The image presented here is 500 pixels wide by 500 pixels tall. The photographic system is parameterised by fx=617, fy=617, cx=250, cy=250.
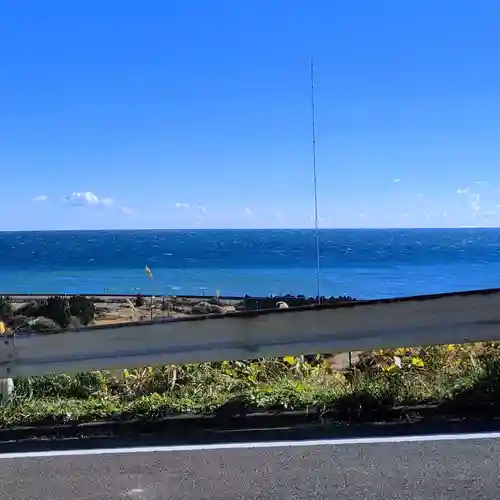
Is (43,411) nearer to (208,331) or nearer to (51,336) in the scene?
(51,336)

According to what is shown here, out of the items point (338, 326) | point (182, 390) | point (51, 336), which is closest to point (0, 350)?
point (51, 336)

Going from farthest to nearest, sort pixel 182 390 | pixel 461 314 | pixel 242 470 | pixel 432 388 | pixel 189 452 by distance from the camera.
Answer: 1. pixel 182 390
2. pixel 432 388
3. pixel 461 314
4. pixel 189 452
5. pixel 242 470

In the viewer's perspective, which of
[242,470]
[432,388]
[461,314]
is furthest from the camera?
[432,388]

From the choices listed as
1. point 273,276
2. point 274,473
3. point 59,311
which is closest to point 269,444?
point 274,473

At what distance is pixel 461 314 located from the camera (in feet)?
15.9

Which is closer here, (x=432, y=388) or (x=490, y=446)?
(x=490, y=446)

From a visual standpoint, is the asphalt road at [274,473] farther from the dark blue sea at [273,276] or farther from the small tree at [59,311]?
the dark blue sea at [273,276]

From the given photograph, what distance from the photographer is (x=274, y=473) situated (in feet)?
12.4

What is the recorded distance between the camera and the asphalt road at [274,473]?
352 cm

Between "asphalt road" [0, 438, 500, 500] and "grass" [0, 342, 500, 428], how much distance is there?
28.2 inches

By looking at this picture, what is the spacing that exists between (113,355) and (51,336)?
0.56m

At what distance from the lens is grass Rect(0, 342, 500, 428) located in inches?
193

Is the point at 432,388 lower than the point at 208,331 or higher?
lower

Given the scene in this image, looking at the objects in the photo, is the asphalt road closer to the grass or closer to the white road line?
the white road line
